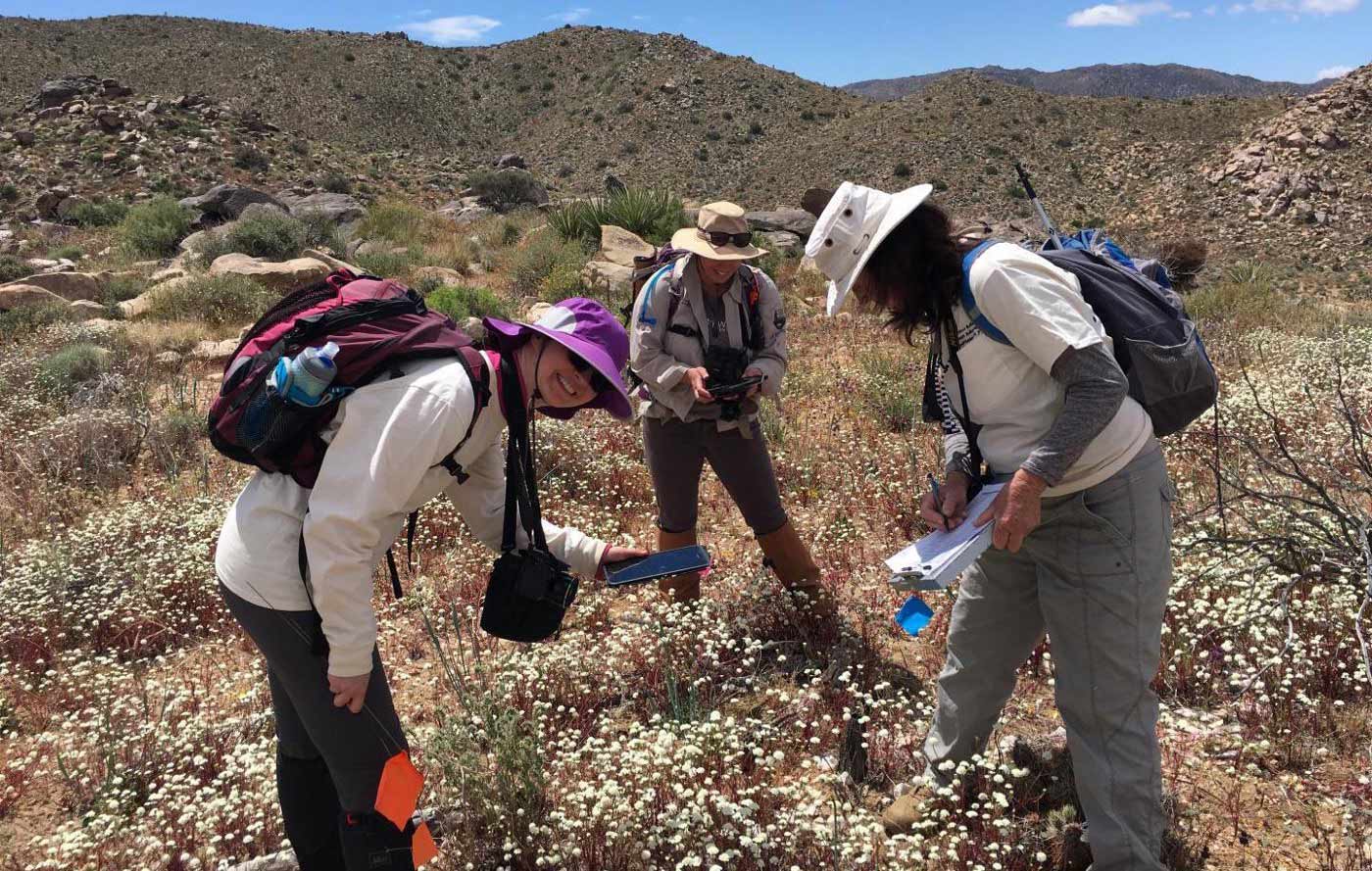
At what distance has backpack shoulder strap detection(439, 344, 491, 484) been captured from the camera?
196 cm

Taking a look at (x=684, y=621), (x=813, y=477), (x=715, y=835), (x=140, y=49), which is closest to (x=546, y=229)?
(x=813, y=477)

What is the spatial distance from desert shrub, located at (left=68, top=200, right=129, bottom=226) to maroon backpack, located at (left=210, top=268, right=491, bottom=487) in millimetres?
20351

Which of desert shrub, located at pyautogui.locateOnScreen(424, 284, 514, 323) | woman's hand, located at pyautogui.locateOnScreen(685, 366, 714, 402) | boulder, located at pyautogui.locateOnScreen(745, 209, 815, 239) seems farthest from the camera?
boulder, located at pyautogui.locateOnScreen(745, 209, 815, 239)

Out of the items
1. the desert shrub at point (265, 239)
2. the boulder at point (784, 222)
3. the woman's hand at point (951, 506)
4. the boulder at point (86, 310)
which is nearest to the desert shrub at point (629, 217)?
the boulder at point (784, 222)

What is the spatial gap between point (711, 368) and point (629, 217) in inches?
413

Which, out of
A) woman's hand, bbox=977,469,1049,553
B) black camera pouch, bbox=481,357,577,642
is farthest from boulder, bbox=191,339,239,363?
woman's hand, bbox=977,469,1049,553

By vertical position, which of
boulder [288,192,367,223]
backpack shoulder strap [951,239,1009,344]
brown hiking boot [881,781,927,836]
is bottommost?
brown hiking boot [881,781,927,836]

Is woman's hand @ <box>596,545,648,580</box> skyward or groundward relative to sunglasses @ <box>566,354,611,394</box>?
groundward

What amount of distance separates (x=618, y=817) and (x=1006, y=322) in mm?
1821

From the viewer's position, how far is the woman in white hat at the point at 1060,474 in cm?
207

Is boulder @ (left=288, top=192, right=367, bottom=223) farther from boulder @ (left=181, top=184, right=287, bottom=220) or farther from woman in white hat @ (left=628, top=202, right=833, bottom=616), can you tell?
woman in white hat @ (left=628, top=202, right=833, bottom=616)

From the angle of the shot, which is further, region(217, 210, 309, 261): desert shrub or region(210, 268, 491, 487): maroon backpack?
region(217, 210, 309, 261): desert shrub

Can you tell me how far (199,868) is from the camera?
2768mm

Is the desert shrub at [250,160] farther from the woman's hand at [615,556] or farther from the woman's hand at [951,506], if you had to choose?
the woman's hand at [951,506]
